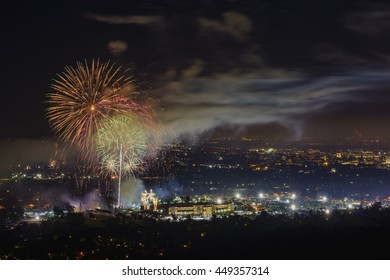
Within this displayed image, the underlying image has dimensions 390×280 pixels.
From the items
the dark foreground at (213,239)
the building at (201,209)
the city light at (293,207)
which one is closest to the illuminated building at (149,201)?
the building at (201,209)

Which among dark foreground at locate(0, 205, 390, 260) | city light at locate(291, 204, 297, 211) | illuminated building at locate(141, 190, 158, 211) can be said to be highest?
illuminated building at locate(141, 190, 158, 211)

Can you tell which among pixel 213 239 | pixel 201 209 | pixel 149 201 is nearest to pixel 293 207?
pixel 201 209

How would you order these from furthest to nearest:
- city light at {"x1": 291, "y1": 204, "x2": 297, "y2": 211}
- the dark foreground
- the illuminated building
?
the illuminated building
city light at {"x1": 291, "y1": 204, "x2": 297, "y2": 211}
the dark foreground

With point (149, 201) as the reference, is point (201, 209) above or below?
below

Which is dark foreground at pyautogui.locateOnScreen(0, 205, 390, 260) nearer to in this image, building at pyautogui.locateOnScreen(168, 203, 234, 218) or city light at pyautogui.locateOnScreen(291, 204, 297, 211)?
city light at pyautogui.locateOnScreen(291, 204, 297, 211)

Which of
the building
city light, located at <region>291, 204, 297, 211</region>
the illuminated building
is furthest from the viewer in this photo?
the illuminated building

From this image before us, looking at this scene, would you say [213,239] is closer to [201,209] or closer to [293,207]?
[201,209]

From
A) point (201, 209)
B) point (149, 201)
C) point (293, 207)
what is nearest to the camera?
point (293, 207)

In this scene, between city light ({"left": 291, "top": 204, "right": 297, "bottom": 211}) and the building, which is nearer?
city light ({"left": 291, "top": 204, "right": 297, "bottom": 211})

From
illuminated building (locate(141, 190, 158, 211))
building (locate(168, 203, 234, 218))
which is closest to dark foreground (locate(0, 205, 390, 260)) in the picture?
building (locate(168, 203, 234, 218))
